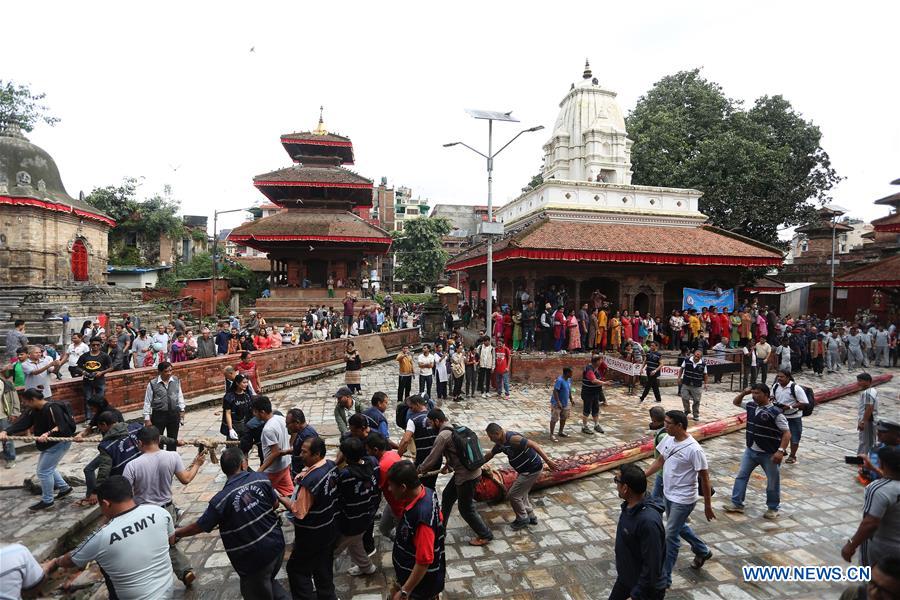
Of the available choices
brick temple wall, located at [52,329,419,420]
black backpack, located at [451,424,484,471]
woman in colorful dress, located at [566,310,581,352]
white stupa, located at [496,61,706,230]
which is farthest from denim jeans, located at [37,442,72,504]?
white stupa, located at [496,61,706,230]

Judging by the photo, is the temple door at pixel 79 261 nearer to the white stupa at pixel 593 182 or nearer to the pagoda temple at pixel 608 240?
the pagoda temple at pixel 608 240

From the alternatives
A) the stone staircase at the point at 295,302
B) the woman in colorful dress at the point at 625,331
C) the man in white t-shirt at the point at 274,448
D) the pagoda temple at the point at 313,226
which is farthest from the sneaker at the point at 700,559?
the pagoda temple at the point at 313,226

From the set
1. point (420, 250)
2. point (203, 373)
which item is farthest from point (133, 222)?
point (203, 373)

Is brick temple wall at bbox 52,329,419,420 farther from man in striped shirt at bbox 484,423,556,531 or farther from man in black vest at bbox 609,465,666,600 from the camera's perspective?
man in black vest at bbox 609,465,666,600

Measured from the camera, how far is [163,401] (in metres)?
7.08

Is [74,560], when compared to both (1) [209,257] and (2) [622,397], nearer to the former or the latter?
(2) [622,397]

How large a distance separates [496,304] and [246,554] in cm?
1715

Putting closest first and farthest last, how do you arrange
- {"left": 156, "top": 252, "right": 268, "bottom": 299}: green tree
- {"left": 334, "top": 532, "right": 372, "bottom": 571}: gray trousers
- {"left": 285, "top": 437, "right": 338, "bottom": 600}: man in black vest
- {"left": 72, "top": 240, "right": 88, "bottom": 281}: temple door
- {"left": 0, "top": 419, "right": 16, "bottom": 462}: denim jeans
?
{"left": 285, "top": 437, "right": 338, "bottom": 600}: man in black vest < {"left": 334, "top": 532, "right": 372, "bottom": 571}: gray trousers < {"left": 0, "top": 419, "right": 16, "bottom": 462}: denim jeans < {"left": 72, "top": 240, "right": 88, "bottom": 281}: temple door < {"left": 156, "top": 252, "right": 268, "bottom": 299}: green tree

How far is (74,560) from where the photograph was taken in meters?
3.16

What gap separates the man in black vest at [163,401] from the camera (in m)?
7.04

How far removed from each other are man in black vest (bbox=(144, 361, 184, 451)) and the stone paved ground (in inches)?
44.9

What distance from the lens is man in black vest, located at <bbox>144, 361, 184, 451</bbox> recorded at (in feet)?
23.1

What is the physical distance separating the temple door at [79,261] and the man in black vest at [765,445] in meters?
36.3

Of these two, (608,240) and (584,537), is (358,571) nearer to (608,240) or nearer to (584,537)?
(584,537)
